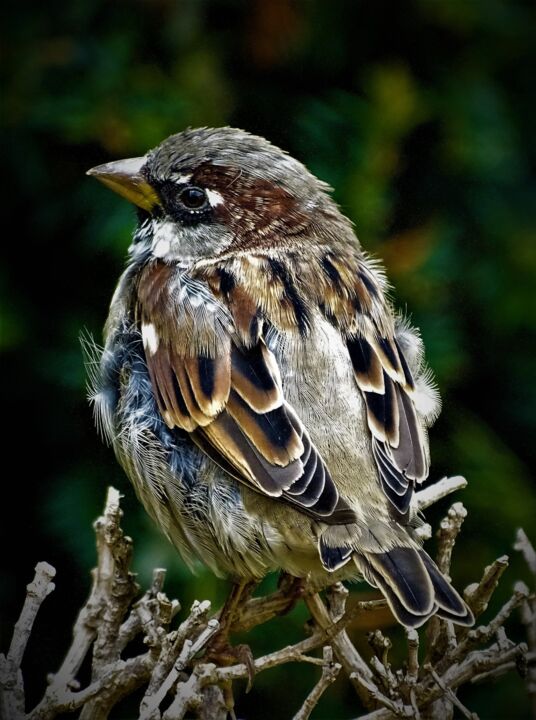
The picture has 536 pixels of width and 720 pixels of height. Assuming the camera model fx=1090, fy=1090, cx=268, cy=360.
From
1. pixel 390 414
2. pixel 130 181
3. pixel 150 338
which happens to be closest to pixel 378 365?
pixel 390 414

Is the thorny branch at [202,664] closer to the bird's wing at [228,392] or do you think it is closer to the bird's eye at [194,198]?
the bird's wing at [228,392]

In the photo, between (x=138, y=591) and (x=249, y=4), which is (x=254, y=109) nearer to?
(x=249, y=4)

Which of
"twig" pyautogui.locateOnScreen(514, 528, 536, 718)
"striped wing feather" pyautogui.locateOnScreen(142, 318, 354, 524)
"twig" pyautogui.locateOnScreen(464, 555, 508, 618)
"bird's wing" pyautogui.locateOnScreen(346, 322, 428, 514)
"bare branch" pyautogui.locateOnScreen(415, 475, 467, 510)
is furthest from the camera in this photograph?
"bare branch" pyautogui.locateOnScreen(415, 475, 467, 510)

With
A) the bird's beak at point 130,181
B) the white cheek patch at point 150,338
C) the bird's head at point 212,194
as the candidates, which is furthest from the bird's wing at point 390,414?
the bird's beak at point 130,181

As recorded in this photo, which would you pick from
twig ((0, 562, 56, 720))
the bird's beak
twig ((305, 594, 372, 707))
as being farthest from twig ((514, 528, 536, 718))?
the bird's beak

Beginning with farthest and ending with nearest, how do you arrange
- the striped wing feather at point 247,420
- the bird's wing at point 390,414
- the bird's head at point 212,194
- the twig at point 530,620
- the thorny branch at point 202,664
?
the bird's head at point 212,194 < the bird's wing at point 390,414 < the striped wing feather at point 247,420 < the thorny branch at point 202,664 < the twig at point 530,620

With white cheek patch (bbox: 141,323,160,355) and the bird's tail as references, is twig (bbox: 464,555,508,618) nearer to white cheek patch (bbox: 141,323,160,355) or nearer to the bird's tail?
→ the bird's tail
